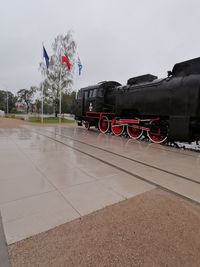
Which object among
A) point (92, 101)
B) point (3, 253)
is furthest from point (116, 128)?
point (3, 253)

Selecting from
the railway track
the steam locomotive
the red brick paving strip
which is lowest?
the red brick paving strip

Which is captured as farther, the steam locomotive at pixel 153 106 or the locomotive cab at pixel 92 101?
the locomotive cab at pixel 92 101

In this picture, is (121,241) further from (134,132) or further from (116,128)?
(116,128)

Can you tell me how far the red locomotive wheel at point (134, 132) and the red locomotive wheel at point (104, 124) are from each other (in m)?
1.79

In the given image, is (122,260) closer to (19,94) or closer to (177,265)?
(177,265)

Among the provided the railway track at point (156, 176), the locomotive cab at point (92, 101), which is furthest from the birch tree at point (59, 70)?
the railway track at point (156, 176)

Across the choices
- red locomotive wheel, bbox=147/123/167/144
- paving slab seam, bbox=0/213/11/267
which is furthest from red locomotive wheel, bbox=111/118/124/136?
paving slab seam, bbox=0/213/11/267

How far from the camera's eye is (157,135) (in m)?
7.86

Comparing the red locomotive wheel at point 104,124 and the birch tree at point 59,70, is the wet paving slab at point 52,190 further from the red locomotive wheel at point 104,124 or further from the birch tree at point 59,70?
the birch tree at point 59,70

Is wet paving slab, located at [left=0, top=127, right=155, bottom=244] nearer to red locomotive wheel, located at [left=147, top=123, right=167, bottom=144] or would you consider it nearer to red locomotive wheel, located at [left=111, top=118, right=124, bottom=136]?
red locomotive wheel, located at [left=147, top=123, right=167, bottom=144]

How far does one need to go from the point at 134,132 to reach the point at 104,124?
8.28 feet

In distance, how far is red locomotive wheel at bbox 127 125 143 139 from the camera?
886cm

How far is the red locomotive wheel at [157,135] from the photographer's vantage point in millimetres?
7633

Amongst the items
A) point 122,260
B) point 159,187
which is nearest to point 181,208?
point 159,187
